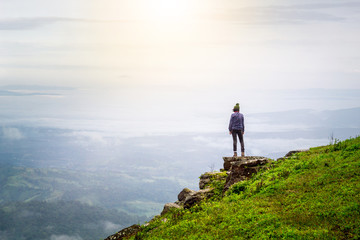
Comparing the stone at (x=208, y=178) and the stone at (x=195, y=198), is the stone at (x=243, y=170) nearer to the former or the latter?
the stone at (x=195, y=198)

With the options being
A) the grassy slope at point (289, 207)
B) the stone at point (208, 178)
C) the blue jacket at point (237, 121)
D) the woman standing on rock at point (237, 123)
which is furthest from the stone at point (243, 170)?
the blue jacket at point (237, 121)

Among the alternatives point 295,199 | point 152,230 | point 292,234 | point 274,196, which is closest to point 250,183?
point 274,196

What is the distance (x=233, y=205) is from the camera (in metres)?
15.2

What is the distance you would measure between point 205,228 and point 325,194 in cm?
516

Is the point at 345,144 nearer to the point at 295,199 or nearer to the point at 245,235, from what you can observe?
the point at 295,199

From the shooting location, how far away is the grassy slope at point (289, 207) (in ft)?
36.5

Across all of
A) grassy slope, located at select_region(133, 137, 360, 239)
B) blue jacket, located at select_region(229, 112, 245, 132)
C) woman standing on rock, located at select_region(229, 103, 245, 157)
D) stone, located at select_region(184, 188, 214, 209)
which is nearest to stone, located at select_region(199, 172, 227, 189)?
stone, located at select_region(184, 188, 214, 209)

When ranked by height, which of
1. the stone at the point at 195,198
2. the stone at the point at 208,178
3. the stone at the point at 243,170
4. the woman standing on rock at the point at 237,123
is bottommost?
the stone at the point at 195,198

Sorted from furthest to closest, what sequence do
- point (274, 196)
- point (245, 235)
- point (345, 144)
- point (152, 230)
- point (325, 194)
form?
point (345, 144) < point (152, 230) < point (274, 196) < point (325, 194) < point (245, 235)

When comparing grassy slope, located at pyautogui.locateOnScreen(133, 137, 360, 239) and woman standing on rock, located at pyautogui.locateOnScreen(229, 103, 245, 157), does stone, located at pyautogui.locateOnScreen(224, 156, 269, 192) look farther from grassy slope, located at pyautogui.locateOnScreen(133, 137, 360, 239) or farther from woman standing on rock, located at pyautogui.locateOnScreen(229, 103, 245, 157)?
woman standing on rock, located at pyautogui.locateOnScreen(229, 103, 245, 157)

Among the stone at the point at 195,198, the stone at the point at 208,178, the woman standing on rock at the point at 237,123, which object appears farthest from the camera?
the woman standing on rock at the point at 237,123

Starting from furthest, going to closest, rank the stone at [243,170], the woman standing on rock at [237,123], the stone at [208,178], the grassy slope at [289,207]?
the woman standing on rock at [237,123]
the stone at [208,178]
the stone at [243,170]
the grassy slope at [289,207]

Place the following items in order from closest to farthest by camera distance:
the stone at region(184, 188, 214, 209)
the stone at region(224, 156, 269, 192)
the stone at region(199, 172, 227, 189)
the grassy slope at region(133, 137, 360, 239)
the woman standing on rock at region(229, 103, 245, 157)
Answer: the grassy slope at region(133, 137, 360, 239) → the stone at region(184, 188, 214, 209) → the stone at region(224, 156, 269, 192) → the stone at region(199, 172, 227, 189) → the woman standing on rock at region(229, 103, 245, 157)

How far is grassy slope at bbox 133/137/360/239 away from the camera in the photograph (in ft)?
36.5
